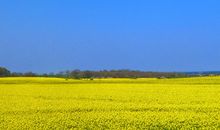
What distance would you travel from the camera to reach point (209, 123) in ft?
61.0

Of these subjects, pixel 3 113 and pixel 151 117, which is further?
pixel 3 113

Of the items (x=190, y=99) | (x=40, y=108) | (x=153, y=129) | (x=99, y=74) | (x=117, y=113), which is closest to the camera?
(x=153, y=129)

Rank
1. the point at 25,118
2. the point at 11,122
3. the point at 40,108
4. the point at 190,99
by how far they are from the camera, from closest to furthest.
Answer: the point at 11,122 < the point at 25,118 < the point at 40,108 < the point at 190,99

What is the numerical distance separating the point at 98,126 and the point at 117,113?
14.7 feet

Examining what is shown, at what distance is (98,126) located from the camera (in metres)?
18.4

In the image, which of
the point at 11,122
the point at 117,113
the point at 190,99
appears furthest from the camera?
the point at 190,99

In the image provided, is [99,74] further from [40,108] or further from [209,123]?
[209,123]

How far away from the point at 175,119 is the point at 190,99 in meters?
10.4

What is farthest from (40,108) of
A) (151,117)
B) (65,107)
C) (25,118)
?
(151,117)

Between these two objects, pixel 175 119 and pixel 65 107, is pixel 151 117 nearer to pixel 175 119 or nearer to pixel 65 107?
pixel 175 119

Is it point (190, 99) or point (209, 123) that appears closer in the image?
point (209, 123)

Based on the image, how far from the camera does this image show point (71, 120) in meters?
20.3

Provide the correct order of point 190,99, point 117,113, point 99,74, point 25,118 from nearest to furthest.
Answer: point 25,118 < point 117,113 < point 190,99 < point 99,74

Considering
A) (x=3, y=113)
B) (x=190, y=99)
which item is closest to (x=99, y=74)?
(x=190, y=99)
